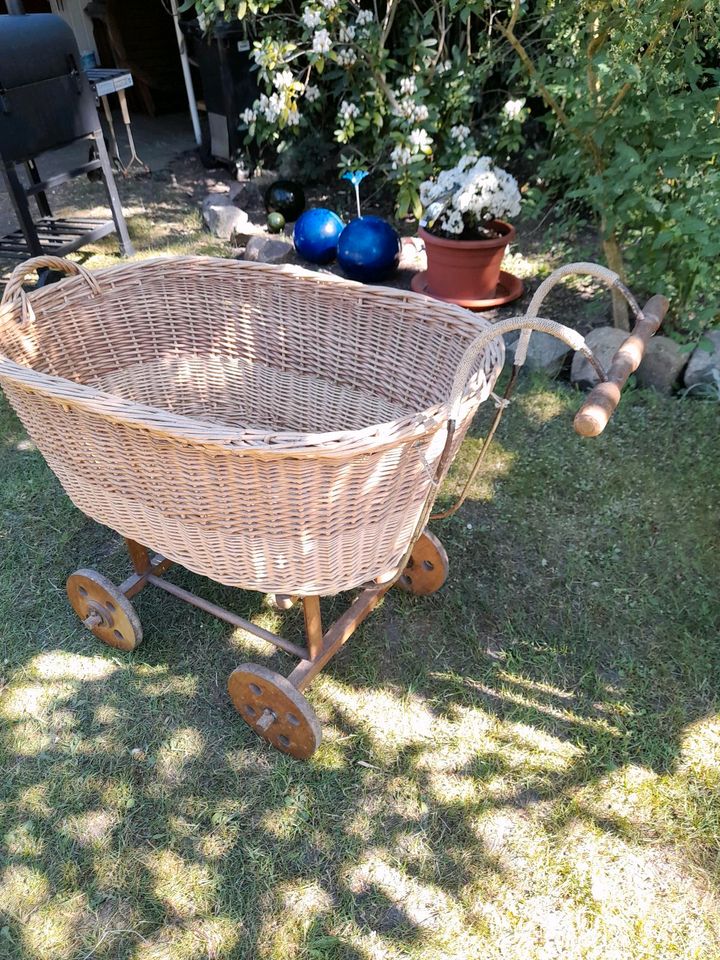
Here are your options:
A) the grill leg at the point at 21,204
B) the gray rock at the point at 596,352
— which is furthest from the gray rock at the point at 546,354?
the grill leg at the point at 21,204

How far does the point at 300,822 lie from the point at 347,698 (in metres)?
0.33

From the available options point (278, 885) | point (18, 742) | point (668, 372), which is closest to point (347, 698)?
point (278, 885)

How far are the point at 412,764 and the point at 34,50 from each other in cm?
326

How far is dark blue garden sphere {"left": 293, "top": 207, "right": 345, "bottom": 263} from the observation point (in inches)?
151

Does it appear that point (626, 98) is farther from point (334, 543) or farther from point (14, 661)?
point (14, 661)

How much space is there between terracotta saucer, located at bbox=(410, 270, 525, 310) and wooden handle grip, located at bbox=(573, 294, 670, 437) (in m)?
1.98

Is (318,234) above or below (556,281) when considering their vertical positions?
below

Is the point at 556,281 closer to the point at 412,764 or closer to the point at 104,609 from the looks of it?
the point at 412,764

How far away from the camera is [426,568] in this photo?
2.03 m

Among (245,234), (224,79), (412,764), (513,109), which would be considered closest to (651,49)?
(513,109)

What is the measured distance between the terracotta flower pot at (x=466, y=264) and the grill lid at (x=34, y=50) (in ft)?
5.85

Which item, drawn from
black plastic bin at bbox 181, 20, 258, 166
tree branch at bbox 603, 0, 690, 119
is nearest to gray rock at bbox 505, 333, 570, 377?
tree branch at bbox 603, 0, 690, 119

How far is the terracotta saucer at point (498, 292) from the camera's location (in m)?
3.37

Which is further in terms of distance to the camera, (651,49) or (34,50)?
(34,50)
